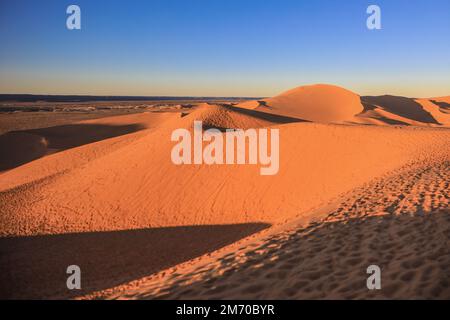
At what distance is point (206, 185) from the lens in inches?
513

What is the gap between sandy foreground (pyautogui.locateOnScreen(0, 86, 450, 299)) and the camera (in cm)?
456

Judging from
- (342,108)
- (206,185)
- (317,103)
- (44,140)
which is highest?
(317,103)

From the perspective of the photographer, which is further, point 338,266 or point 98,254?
point 98,254

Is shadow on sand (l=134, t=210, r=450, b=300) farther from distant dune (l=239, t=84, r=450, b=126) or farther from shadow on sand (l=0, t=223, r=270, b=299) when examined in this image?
distant dune (l=239, t=84, r=450, b=126)

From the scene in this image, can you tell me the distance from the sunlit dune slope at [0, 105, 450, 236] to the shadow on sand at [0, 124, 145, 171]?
30.4ft

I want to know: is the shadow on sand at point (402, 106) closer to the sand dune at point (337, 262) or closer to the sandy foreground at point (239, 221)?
the sandy foreground at point (239, 221)

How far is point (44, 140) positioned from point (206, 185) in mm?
21909

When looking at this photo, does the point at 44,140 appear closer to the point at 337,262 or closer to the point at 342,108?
the point at 337,262

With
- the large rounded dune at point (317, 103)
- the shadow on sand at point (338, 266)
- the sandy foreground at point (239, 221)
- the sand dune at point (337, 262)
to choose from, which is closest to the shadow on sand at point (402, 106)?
the large rounded dune at point (317, 103)

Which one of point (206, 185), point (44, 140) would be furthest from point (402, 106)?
point (44, 140)

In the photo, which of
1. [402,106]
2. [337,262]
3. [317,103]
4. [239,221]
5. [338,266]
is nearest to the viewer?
[338,266]

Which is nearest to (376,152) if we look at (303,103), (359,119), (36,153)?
(359,119)

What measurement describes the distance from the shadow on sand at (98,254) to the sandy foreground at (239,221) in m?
0.05

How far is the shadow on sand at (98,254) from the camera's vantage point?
7.54 m
